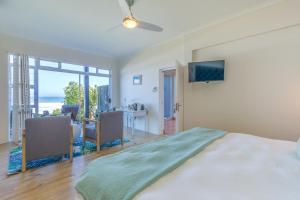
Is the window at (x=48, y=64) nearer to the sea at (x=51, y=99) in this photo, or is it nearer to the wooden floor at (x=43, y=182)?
the sea at (x=51, y=99)

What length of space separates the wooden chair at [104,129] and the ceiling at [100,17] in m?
1.88

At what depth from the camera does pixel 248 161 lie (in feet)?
4.37

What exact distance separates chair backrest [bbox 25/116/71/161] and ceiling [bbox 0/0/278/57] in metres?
1.85

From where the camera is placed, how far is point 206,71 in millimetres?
3363

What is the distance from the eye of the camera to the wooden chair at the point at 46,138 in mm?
2557

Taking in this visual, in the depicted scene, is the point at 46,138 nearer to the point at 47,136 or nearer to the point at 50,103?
the point at 47,136

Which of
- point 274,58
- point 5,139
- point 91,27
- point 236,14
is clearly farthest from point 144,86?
point 5,139

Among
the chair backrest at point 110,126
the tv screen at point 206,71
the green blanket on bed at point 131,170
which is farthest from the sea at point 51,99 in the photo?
the green blanket on bed at point 131,170

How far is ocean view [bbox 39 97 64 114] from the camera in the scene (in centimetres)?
468

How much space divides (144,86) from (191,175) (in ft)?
14.0

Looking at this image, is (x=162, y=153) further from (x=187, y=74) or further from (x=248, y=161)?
(x=187, y=74)

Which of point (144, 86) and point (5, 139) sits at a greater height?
point (144, 86)

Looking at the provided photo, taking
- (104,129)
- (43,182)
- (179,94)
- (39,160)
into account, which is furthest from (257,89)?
(39,160)

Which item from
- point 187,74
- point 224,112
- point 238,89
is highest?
point 187,74
